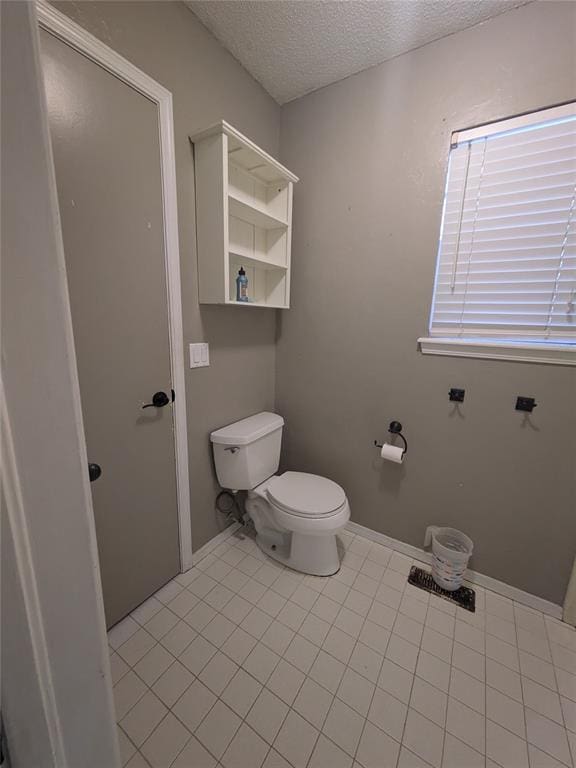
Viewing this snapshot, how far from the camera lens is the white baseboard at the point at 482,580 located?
1.43 m

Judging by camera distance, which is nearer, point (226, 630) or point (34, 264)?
point (34, 264)

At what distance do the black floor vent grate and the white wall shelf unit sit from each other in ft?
5.40

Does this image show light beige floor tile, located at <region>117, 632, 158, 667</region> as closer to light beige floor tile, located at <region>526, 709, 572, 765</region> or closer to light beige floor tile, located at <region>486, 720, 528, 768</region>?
light beige floor tile, located at <region>486, 720, 528, 768</region>

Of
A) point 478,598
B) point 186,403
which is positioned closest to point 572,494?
point 478,598

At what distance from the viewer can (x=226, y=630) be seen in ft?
4.32

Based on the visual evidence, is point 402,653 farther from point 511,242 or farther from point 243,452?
point 511,242

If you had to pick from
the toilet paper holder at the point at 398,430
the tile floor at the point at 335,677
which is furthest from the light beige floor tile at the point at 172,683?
the toilet paper holder at the point at 398,430

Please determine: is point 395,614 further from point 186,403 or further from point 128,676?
point 186,403

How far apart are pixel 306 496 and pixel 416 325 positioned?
3.46 feet

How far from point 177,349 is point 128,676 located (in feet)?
4.20

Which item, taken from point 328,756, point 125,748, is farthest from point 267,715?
point 125,748

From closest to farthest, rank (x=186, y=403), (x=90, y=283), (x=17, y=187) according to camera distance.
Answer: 1. (x=17, y=187)
2. (x=90, y=283)
3. (x=186, y=403)

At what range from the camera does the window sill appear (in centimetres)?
126

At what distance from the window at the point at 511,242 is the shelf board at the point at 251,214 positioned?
33.4 inches
